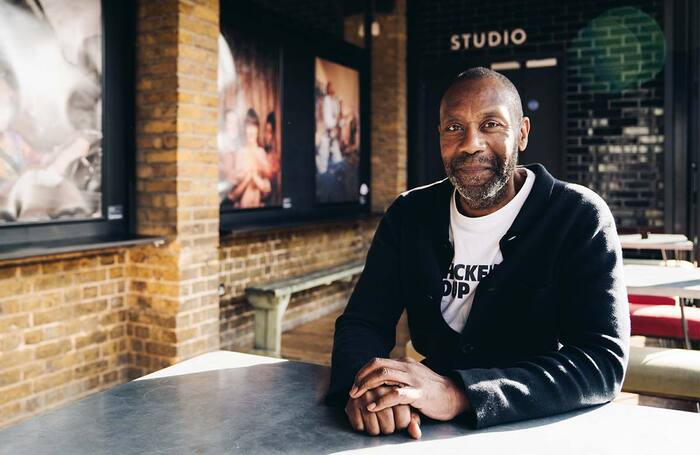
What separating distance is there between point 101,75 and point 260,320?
1.98m

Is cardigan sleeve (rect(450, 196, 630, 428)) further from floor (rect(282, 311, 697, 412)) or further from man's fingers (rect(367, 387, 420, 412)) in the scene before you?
floor (rect(282, 311, 697, 412))

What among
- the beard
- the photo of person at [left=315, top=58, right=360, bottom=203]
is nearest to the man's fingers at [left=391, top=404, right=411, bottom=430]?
the beard

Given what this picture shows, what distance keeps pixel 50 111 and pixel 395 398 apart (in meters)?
2.94

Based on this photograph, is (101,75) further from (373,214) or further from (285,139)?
(373,214)

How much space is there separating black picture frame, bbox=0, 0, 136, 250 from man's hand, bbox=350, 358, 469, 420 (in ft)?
8.93

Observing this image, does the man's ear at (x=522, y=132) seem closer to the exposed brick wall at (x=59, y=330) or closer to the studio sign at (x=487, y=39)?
the exposed brick wall at (x=59, y=330)

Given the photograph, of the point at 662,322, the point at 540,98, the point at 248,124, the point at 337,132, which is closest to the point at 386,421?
the point at 662,322

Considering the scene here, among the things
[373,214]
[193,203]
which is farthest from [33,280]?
[373,214]

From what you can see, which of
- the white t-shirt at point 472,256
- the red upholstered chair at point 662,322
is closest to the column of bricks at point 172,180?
the white t-shirt at point 472,256

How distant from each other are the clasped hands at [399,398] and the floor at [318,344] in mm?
3005

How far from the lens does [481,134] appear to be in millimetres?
1649

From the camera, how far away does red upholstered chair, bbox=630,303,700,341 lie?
3.47 metres

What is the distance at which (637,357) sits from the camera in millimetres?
A: 2744

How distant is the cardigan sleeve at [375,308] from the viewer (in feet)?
5.01
